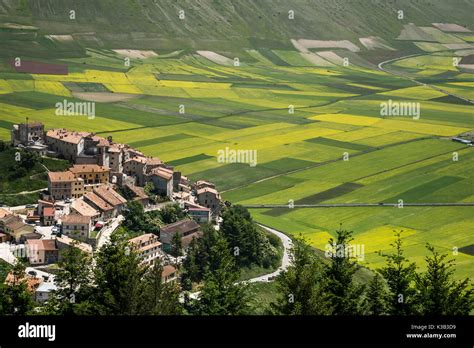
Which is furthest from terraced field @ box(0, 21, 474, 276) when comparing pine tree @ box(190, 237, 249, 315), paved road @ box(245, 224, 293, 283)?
pine tree @ box(190, 237, 249, 315)

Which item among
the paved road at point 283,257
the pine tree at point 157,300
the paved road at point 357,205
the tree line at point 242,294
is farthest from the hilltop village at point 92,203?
the pine tree at point 157,300

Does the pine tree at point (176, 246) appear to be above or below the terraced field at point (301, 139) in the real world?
below

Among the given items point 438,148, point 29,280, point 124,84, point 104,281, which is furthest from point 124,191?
point 124,84

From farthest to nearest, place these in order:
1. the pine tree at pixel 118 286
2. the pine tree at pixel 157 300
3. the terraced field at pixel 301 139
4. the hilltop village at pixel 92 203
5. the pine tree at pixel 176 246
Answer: the terraced field at pixel 301 139
the pine tree at pixel 176 246
the hilltop village at pixel 92 203
the pine tree at pixel 157 300
the pine tree at pixel 118 286

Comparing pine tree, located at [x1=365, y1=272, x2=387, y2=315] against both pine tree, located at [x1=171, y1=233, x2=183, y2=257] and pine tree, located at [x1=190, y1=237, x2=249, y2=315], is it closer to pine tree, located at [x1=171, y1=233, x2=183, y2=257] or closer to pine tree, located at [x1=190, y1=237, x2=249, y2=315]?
pine tree, located at [x1=190, y1=237, x2=249, y2=315]

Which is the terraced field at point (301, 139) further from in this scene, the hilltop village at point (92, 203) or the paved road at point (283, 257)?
the hilltop village at point (92, 203)

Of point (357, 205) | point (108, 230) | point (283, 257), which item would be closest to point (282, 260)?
point (283, 257)

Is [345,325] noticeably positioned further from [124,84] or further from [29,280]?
[124,84]
